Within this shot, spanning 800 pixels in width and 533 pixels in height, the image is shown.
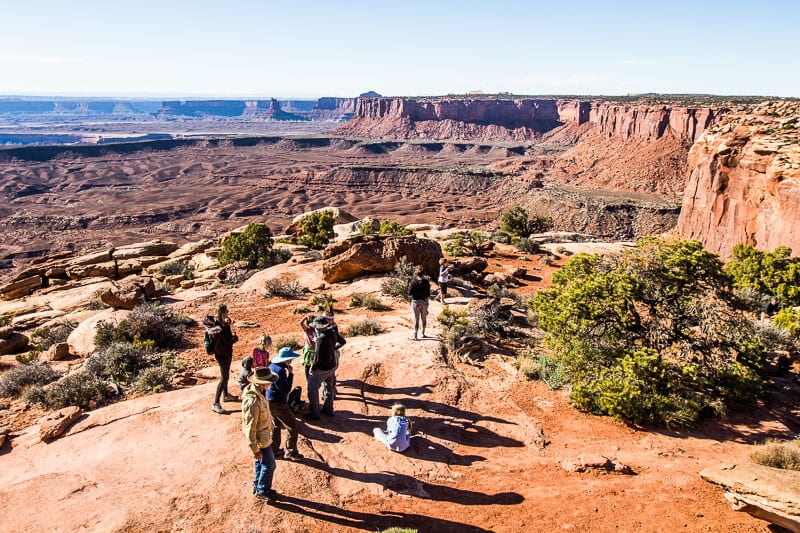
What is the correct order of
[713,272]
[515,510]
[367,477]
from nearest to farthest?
[515,510] < [367,477] < [713,272]

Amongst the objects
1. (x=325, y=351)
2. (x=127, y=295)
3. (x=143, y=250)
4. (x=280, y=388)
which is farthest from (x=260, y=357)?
(x=143, y=250)

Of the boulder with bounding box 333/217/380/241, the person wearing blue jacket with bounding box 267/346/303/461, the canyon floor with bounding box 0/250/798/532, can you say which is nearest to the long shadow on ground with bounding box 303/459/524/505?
the canyon floor with bounding box 0/250/798/532

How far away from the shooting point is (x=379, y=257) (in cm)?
1678

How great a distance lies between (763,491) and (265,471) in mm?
5823

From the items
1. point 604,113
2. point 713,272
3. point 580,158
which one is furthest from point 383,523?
point 604,113

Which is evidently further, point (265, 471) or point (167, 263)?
point (167, 263)

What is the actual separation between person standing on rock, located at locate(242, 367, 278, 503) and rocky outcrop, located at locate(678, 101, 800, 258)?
2948 cm

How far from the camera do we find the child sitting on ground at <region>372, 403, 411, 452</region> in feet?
22.7

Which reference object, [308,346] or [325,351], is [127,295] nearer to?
[308,346]

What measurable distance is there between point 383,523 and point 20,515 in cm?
429

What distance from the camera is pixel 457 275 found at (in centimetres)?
1784

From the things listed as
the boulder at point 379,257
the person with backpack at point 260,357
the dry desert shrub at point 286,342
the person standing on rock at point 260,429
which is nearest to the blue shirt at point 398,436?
the person standing on rock at point 260,429

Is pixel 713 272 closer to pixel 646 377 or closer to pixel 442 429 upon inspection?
pixel 646 377

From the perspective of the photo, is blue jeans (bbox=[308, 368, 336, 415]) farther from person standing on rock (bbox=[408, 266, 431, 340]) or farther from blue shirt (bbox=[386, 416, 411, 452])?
person standing on rock (bbox=[408, 266, 431, 340])
